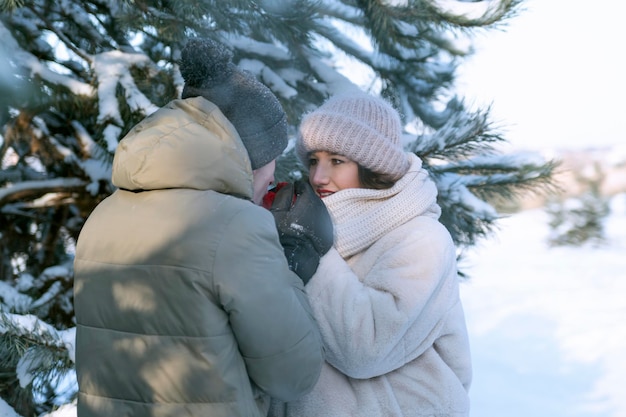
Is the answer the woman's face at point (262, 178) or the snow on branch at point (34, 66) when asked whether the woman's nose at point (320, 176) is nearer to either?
the woman's face at point (262, 178)

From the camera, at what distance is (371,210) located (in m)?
1.99

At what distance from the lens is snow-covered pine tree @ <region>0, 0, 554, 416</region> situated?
2.61m

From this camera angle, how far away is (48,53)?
3023 mm

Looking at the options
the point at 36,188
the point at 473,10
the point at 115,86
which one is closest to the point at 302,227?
the point at 115,86

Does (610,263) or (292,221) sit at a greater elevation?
(292,221)

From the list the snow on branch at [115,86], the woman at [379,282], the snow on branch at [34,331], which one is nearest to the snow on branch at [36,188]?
the snow on branch at [115,86]

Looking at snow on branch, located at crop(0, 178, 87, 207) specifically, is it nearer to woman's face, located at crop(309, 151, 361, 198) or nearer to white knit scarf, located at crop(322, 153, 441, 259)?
woman's face, located at crop(309, 151, 361, 198)

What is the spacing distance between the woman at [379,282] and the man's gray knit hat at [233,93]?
33cm

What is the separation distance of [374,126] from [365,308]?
2.03 feet

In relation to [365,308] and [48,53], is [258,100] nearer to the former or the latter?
[365,308]

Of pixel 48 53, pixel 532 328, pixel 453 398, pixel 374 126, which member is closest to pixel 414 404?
pixel 453 398

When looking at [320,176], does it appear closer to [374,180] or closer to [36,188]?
[374,180]

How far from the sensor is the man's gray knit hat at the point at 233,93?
163 cm

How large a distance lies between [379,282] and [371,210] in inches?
9.9
